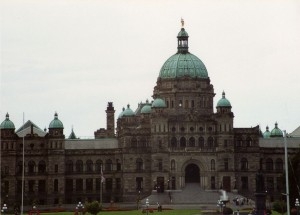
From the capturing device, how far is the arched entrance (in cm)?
17850

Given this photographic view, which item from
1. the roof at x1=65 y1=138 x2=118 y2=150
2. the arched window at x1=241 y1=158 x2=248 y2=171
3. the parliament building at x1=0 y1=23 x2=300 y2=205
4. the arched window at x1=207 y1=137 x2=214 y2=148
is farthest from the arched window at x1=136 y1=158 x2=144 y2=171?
the arched window at x1=241 y1=158 x2=248 y2=171

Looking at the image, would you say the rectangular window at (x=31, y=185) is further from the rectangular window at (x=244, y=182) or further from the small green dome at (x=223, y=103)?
the rectangular window at (x=244, y=182)

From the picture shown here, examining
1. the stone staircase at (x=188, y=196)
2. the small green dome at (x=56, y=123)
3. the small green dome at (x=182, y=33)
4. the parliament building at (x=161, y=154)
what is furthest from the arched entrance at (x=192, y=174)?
the small green dome at (x=182, y=33)

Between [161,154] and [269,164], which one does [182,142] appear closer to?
[161,154]

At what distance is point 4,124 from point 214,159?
3734 centimetres

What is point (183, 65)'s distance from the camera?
18462 centimetres

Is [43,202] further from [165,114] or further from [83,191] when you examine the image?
[165,114]

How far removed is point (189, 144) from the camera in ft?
580

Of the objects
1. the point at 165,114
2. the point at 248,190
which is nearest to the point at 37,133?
the point at 165,114

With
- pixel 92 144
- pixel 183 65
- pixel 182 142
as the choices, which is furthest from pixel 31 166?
pixel 183 65

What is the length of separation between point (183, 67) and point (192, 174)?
19691 mm

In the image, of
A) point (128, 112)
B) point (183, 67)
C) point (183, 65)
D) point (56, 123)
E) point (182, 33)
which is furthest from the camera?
point (128, 112)

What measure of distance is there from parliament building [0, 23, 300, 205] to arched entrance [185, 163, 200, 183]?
0.58 ft

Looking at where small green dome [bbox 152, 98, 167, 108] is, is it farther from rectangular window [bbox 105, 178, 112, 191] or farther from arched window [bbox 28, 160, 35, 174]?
arched window [bbox 28, 160, 35, 174]
